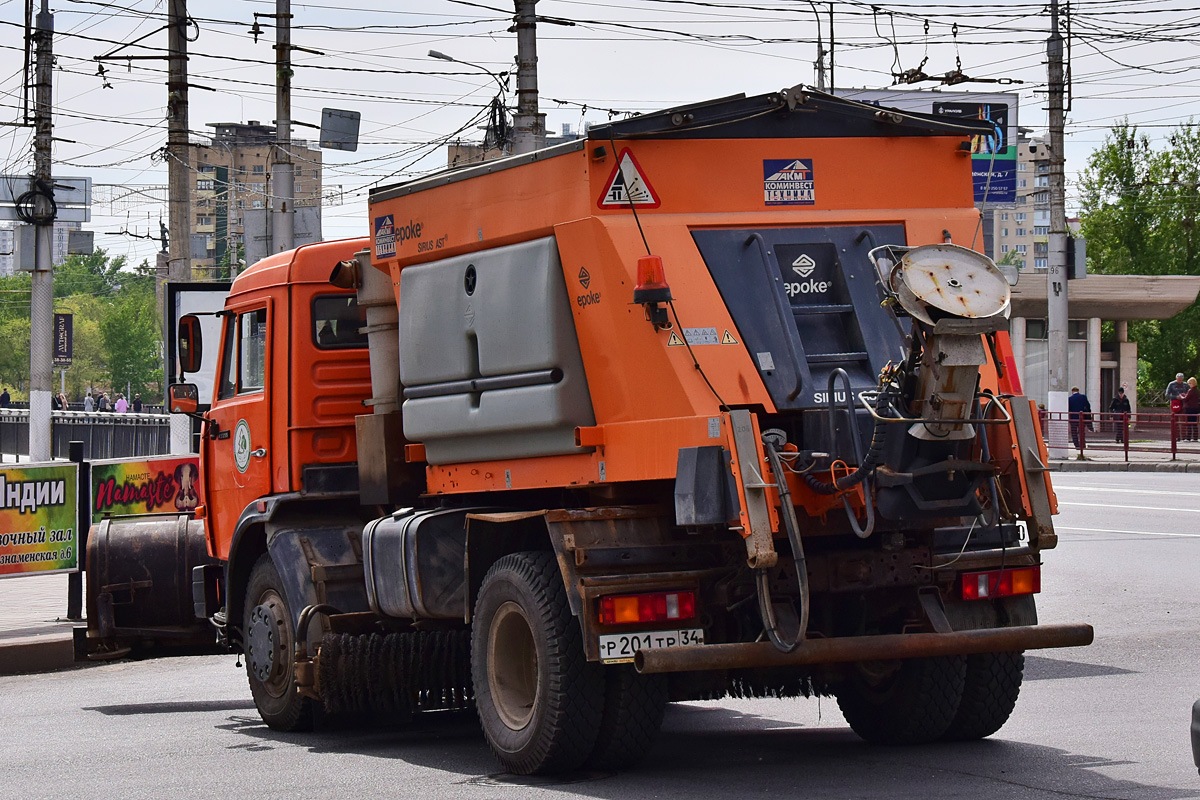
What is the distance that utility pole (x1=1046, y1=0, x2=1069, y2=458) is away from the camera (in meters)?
33.2

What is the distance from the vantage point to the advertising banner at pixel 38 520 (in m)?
14.2

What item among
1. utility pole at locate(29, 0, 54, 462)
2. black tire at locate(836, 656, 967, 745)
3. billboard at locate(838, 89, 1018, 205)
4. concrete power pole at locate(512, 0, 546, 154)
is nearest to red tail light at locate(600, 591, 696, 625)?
black tire at locate(836, 656, 967, 745)

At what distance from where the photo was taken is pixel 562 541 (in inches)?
281

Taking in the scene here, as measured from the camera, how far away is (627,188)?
295 inches

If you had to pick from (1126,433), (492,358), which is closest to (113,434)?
(1126,433)

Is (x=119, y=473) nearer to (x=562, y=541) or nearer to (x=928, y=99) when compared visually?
(x=562, y=541)

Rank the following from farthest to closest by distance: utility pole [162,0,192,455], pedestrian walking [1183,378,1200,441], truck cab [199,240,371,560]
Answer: pedestrian walking [1183,378,1200,441], utility pole [162,0,192,455], truck cab [199,240,371,560]

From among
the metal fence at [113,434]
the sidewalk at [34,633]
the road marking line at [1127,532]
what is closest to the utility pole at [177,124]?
the metal fence at [113,434]

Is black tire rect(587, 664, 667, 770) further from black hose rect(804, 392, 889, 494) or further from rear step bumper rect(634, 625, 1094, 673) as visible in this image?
black hose rect(804, 392, 889, 494)

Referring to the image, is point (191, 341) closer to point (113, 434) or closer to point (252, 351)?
point (252, 351)

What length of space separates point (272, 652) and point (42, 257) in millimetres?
20028

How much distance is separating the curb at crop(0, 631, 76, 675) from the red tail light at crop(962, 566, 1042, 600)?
809 centimetres

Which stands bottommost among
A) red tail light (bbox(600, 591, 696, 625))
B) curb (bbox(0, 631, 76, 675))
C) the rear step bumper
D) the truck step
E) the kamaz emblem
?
curb (bbox(0, 631, 76, 675))

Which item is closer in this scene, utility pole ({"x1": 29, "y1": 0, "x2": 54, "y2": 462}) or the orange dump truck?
the orange dump truck
